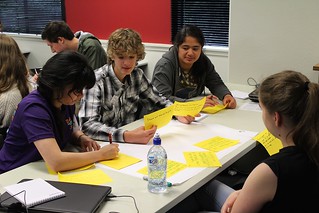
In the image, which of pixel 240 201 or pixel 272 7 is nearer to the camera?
pixel 240 201

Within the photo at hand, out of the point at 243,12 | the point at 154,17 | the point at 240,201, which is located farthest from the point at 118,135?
the point at 154,17

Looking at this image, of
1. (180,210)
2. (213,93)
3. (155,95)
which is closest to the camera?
(180,210)

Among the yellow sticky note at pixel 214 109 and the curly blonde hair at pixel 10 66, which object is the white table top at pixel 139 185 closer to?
the yellow sticky note at pixel 214 109

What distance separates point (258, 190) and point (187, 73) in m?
1.78

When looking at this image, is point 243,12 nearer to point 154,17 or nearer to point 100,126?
point 154,17

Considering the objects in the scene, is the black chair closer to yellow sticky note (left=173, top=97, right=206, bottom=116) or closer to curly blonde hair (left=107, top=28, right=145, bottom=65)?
yellow sticky note (left=173, top=97, right=206, bottom=116)

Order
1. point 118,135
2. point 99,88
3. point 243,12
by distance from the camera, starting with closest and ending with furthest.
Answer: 1. point 118,135
2. point 99,88
3. point 243,12

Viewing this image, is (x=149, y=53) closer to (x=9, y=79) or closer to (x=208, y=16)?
(x=208, y=16)

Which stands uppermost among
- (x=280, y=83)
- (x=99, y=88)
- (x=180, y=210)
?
(x=280, y=83)

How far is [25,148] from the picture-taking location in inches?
66.2

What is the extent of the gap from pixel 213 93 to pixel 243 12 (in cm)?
73

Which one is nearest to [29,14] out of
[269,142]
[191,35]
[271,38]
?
[191,35]

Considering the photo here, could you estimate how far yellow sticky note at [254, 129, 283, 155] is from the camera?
6.03ft

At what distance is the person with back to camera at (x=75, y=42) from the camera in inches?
135
